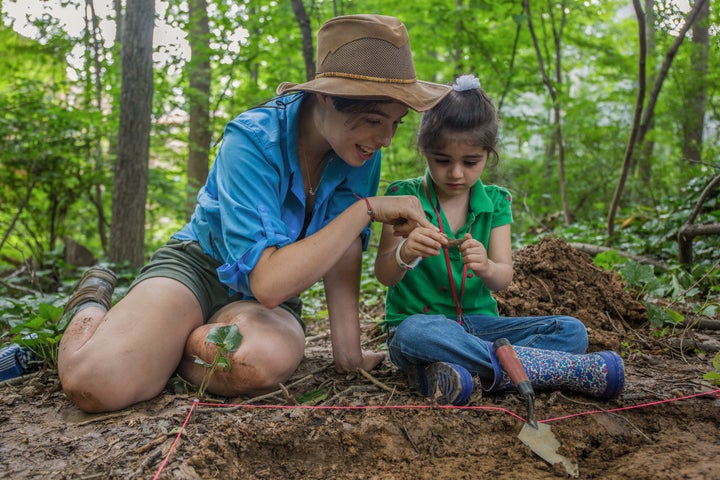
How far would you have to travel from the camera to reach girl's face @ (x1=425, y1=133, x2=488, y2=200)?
7.17 feet

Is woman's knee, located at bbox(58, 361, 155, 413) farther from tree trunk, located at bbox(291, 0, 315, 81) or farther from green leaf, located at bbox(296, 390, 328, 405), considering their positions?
tree trunk, located at bbox(291, 0, 315, 81)

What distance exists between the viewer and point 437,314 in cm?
220

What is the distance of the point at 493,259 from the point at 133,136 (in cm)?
370

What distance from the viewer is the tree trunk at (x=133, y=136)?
4.63m

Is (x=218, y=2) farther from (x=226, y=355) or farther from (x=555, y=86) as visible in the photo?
(x=226, y=355)

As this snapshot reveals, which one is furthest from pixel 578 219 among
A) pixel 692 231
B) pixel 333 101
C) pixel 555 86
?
pixel 333 101

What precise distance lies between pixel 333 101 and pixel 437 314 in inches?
37.4

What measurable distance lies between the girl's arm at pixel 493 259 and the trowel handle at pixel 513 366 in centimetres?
29

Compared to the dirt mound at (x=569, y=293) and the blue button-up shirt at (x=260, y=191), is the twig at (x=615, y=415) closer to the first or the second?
the dirt mound at (x=569, y=293)

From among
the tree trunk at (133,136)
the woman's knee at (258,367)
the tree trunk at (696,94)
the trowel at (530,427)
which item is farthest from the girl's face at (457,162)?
the tree trunk at (696,94)

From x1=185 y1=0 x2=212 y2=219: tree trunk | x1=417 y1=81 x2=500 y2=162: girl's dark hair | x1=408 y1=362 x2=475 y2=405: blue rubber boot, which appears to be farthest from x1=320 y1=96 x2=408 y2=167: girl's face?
x1=185 y1=0 x2=212 y2=219: tree trunk

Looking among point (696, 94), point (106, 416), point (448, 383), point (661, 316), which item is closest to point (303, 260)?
point (448, 383)

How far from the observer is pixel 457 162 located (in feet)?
7.24

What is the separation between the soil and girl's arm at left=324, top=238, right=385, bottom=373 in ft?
0.26
